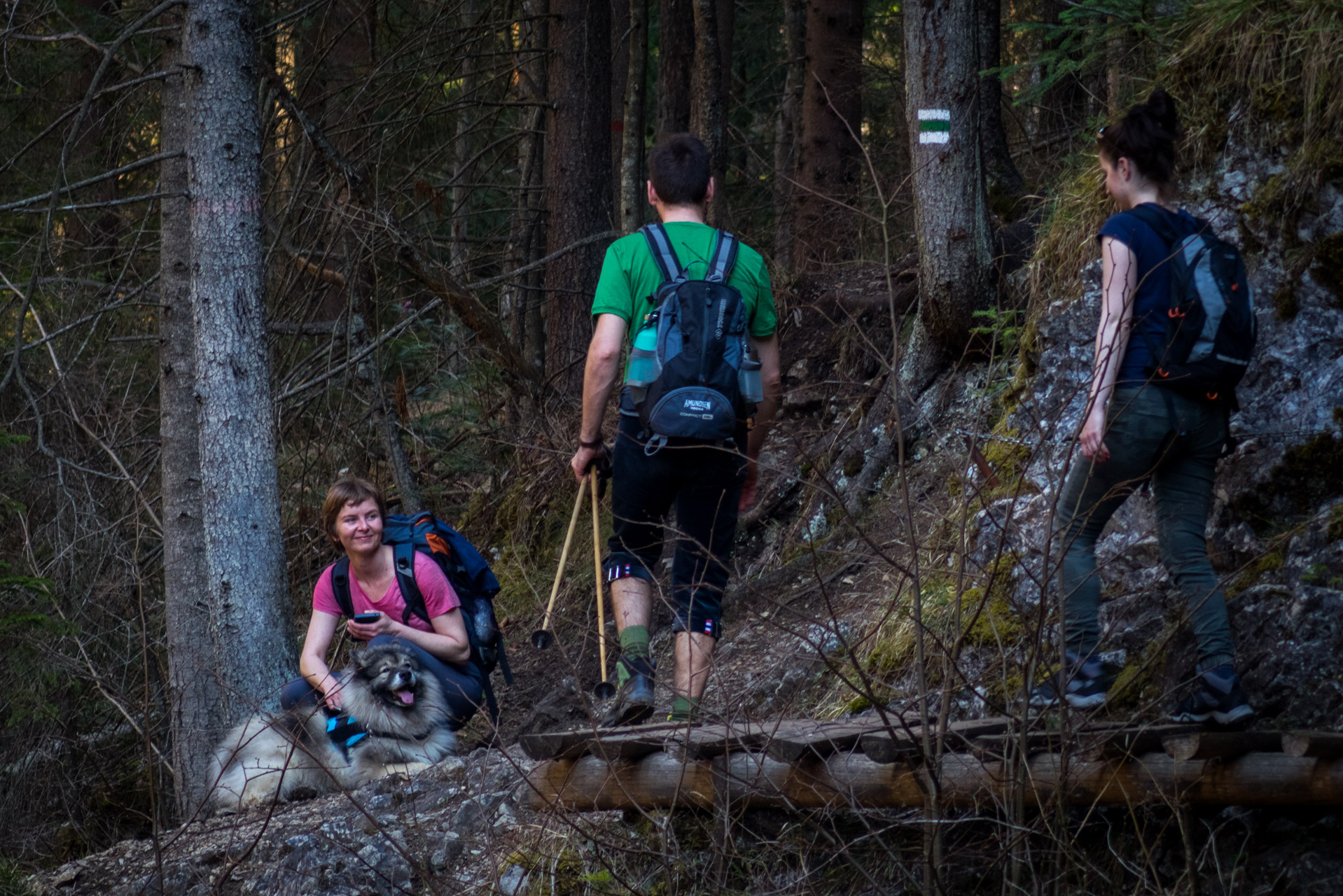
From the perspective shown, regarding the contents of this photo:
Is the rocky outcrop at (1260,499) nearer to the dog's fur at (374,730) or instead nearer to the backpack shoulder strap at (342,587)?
the dog's fur at (374,730)

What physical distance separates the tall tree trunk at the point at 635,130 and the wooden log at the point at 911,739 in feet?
20.4

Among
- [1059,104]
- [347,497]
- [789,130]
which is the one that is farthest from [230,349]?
[789,130]

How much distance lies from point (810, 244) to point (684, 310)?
6000 mm

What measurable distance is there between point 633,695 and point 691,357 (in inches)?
49.6

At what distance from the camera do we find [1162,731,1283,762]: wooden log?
315cm

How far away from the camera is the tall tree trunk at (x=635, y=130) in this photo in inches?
366

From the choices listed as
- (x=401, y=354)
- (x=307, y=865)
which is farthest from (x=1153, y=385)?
(x=401, y=354)

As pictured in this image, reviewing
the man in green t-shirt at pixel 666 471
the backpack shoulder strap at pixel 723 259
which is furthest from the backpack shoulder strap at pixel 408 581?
the backpack shoulder strap at pixel 723 259

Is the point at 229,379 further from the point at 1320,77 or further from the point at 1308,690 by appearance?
the point at 1320,77

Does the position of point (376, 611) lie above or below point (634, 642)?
below

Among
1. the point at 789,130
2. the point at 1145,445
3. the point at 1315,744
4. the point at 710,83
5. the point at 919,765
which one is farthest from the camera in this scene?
the point at 789,130

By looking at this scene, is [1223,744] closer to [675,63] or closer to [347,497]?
[347,497]

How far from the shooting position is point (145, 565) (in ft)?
26.5

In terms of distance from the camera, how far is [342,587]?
5355 mm
